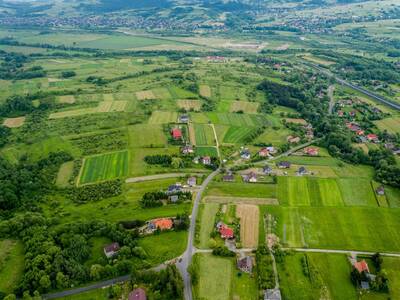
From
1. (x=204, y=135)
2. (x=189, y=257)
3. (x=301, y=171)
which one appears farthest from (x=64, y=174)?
(x=301, y=171)

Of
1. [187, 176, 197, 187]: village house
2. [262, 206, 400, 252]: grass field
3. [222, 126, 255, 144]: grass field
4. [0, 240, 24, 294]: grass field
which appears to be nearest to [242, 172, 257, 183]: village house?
[262, 206, 400, 252]: grass field

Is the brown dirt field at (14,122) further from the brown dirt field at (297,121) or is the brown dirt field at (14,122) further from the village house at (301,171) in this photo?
the village house at (301,171)

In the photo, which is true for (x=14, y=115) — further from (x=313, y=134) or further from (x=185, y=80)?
(x=313, y=134)

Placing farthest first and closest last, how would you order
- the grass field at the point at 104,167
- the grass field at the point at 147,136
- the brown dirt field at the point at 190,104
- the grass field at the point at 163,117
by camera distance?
1. the brown dirt field at the point at 190,104
2. the grass field at the point at 163,117
3. the grass field at the point at 147,136
4. the grass field at the point at 104,167

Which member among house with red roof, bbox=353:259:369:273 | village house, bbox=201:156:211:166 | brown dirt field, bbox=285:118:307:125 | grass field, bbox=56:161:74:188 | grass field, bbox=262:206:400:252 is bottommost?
brown dirt field, bbox=285:118:307:125

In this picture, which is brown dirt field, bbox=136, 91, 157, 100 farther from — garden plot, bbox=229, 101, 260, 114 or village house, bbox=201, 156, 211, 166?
village house, bbox=201, 156, 211, 166

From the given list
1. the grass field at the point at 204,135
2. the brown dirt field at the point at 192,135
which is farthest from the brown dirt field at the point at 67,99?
the grass field at the point at 204,135

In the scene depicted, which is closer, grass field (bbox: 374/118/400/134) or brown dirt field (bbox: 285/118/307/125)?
grass field (bbox: 374/118/400/134)

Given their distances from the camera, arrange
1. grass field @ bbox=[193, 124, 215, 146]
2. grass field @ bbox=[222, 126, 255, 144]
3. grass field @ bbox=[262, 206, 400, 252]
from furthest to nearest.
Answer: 1. grass field @ bbox=[222, 126, 255, 144]
2. grass field @ bbox=[193, 124, 215, 146]
3. grass field @ bbox=[262, 206, 400, 252]
